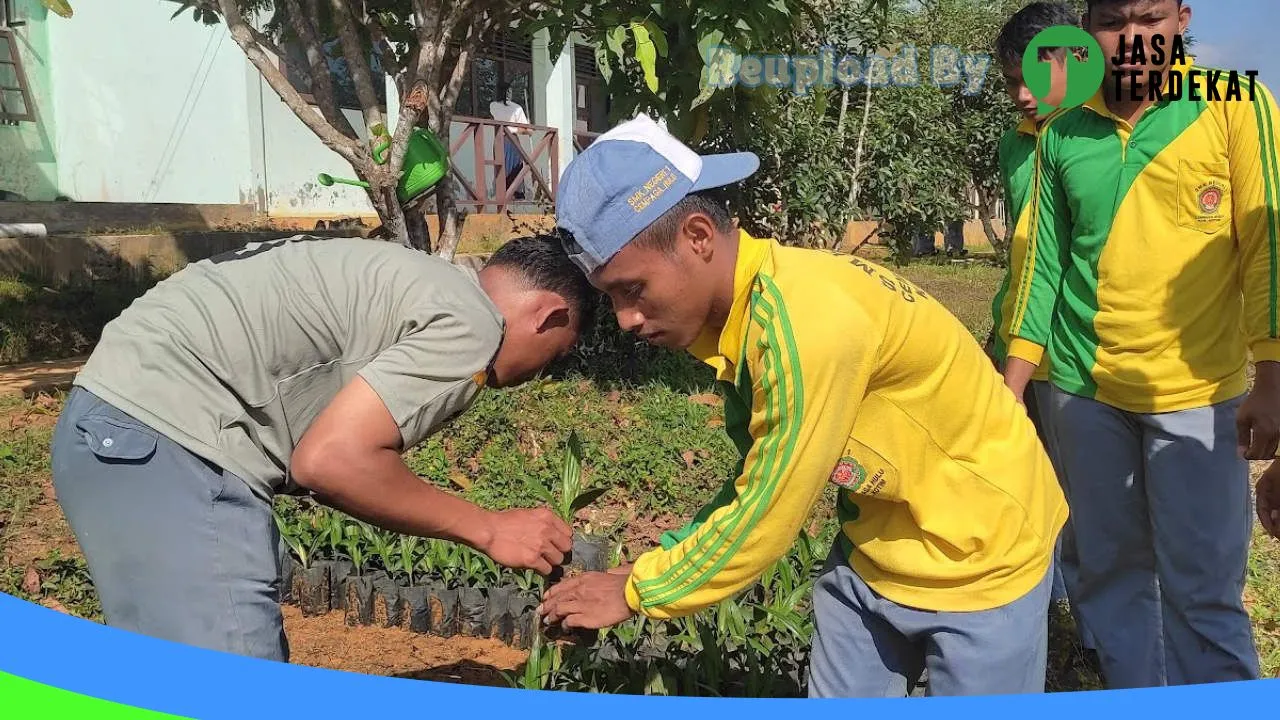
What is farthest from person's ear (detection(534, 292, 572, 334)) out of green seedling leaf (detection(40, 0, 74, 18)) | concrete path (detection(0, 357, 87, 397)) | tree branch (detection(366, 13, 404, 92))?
concrete path (detection(0, 357, 87, 397))

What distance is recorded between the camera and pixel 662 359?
662cm

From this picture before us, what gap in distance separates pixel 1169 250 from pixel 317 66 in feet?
13.3

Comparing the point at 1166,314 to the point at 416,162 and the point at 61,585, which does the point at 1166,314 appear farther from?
the point at 61,585

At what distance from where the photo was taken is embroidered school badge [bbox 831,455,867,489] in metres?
1.57

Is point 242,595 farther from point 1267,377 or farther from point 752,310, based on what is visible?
point 1267,377

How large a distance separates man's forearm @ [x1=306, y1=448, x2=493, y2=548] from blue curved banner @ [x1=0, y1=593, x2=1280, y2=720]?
17.9 inches

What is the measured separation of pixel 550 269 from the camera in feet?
6.02

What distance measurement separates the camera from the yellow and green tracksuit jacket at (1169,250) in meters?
2.15

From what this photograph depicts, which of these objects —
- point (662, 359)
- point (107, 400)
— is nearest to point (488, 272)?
point (107, 400)

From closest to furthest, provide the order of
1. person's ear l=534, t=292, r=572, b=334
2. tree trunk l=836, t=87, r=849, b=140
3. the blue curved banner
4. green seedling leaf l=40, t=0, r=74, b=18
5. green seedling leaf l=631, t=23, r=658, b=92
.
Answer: the blue curved banner < person's ear l=534, t=292, r=572, b=334 < green seedling leaf l=40, t=0, r=74, b=18 < green seedling leaf l=631, t=23, r=658, b=92 < tree trunk l=836, t=87, r=849, b=140

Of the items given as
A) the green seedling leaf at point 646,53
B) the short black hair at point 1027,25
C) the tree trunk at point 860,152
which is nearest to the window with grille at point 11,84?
the tree trunk at point 860,152

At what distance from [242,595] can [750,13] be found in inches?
119

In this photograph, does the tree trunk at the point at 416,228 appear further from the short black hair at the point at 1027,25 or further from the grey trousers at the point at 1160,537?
the grey trousers at the point at 1160,537

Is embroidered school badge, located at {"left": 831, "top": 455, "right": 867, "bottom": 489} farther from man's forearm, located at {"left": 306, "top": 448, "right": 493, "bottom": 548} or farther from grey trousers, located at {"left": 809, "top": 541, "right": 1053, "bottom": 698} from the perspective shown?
man's forearm, located at {"left": 306, "top": 448, "right": 493, "bottom": 548}
